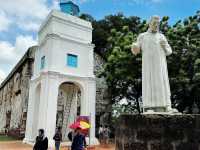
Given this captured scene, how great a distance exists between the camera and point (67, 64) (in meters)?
16.3

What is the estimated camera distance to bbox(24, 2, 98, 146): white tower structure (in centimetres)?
1502

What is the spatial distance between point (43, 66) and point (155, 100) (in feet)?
41.4

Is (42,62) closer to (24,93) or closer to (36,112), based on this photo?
(36,112)

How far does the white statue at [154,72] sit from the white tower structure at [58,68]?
1060 centimetres

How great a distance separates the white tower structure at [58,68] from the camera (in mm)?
15016

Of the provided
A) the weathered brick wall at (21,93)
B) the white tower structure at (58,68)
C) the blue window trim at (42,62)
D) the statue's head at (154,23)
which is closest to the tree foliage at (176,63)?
the white tower structure at (58,68)

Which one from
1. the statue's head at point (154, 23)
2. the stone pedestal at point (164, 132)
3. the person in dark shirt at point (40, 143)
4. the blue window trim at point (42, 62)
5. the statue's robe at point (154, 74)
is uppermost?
the blue window trim at point (42, 62)

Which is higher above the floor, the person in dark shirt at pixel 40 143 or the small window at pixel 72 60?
the small window at pixel 72 60

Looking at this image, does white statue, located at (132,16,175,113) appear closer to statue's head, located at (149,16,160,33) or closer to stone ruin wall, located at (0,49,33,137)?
statue's head, located at (149,16,160,33)

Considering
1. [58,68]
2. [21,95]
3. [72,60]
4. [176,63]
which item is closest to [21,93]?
[21,95]

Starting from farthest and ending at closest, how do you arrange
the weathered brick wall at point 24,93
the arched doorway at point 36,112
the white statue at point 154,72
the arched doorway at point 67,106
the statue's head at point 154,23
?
the weathered brick wall at point 24,93
the arched doorway at point 67,106
the arched doorway at point 36,112
the statue's head at point 154,23
the white statue at point 154,72

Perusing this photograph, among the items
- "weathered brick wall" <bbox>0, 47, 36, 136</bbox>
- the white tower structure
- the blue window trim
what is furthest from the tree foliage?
"weathered brick wall" <bbox>0, 47, 36, 136</bbox>

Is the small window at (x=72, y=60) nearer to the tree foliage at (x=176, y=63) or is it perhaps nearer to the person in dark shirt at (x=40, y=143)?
the tree foliage at (x=176, y=63)

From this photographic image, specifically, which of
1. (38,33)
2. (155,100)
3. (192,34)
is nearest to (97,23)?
(38,33)
